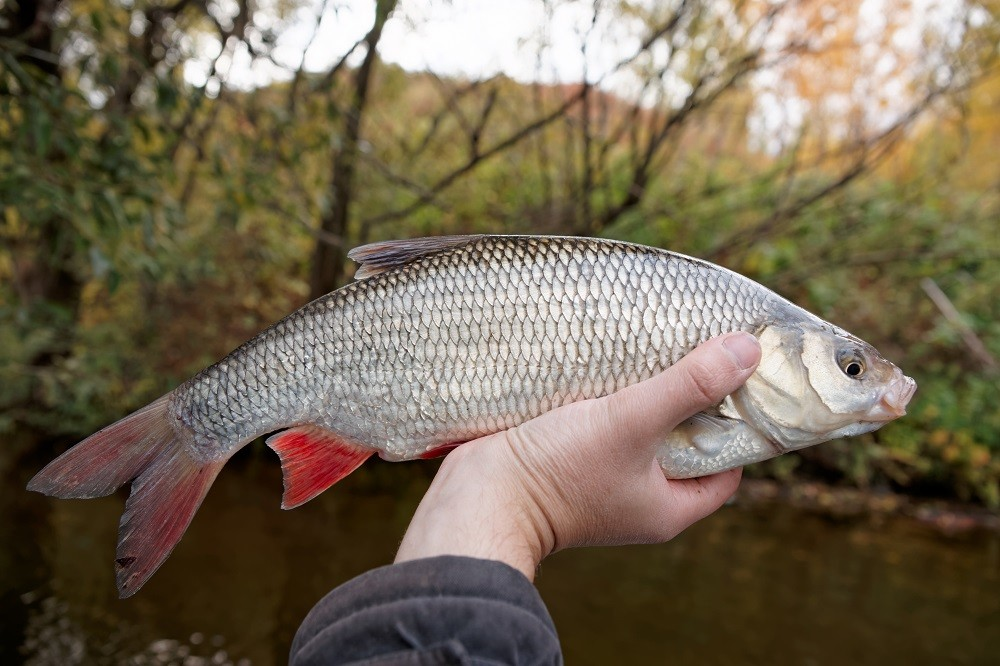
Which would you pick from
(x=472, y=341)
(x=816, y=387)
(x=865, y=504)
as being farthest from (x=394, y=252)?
(x=865, y=504)

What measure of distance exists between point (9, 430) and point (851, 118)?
904 cm

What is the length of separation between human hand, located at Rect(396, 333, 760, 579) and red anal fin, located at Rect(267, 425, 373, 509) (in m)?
0.37

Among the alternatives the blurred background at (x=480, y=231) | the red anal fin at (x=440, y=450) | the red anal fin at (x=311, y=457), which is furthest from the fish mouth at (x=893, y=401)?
the blurred background at (x=480, y=231)

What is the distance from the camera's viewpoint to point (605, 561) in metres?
6.66

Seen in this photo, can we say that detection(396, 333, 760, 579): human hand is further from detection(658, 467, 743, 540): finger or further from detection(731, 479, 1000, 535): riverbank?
detection(731, 479, 1000, 535): riverbank

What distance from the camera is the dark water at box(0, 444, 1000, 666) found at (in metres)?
5.13

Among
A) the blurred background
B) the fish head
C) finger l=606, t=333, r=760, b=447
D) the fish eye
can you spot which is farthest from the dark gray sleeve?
the blurred background

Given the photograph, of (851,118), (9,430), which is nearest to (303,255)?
(9,430)

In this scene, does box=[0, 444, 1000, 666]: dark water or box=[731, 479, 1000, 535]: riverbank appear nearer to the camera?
box=[0, 444, 1000, 666]: dark water

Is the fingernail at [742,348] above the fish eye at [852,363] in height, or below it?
above

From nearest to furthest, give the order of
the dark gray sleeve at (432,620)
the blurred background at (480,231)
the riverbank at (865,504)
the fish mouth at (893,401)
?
the dark gray sleeve at (432,620)
the fish mouth at (893,401)
the blurred background at (480,231)
the riverbank at (865,504)

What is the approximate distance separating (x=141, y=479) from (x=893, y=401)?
1.90 metres

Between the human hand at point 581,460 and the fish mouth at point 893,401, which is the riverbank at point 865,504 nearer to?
the fish mouth at point 893,401

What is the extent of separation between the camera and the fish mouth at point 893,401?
180 cm
